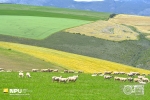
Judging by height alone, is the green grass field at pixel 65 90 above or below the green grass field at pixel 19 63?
above

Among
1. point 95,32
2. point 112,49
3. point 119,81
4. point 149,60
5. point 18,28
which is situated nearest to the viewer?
point 119,81

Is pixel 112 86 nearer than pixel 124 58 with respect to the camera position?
Yes

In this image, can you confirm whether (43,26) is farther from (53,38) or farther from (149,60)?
(149,60)

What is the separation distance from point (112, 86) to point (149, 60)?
2295 inches

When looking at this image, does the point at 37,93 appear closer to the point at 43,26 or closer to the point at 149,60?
the point at 149,60

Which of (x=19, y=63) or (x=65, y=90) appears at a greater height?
(x=65, y=90)

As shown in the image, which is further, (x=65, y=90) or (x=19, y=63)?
(x=19, y=63)

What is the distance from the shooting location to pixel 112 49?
98.9 m

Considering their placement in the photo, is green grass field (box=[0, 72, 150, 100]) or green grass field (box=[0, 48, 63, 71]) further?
green grass field (box=[0, 48, 63, 71])

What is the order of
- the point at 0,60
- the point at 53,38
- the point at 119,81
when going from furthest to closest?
the point at 53,38
the point at 0,60
the point at 119,81

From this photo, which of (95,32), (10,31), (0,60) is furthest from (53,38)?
(0,60)

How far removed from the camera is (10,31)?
368 feet

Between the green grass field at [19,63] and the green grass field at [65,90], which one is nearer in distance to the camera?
the green grass field at [65,90]

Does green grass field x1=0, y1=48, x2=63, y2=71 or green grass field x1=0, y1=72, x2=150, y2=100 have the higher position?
green grass field x1=0, y1=72, x2=150, y2=100
